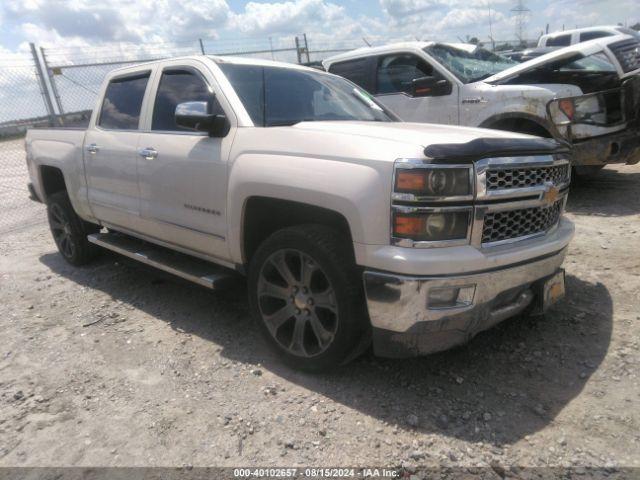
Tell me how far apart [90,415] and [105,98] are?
306 centimetres

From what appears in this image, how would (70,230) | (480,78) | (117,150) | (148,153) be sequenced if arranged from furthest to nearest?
(480,78)
(70,230)
(117,150)
(148,153)

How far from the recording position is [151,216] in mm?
3908

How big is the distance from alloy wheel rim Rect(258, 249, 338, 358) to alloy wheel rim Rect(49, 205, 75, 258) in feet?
10.1

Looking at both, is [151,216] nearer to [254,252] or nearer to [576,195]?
[254,252]

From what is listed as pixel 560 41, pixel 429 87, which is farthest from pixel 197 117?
pixel 560 41

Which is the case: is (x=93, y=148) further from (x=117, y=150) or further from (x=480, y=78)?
(x=480, y=78)

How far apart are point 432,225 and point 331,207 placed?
53cm

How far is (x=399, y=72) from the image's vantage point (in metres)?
7.07

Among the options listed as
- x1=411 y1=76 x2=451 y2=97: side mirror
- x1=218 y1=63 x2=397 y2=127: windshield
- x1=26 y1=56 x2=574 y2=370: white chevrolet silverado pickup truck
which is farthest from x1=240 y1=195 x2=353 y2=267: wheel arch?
x1=411 y1=76 x2=451 y2=97: side mirror

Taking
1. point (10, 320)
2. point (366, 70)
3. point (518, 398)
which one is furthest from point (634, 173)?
point (10, 320)

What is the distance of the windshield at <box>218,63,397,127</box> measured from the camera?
11.2 feet

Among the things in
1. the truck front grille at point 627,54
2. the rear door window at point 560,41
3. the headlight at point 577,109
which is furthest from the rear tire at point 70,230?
the rear door window at point 560,41

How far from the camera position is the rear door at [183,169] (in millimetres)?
3311

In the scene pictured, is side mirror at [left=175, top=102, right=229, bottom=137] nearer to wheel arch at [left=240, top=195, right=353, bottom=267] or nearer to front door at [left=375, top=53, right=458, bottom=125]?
wheel arch at [left=240, top=195, right=353, bottom=267]
